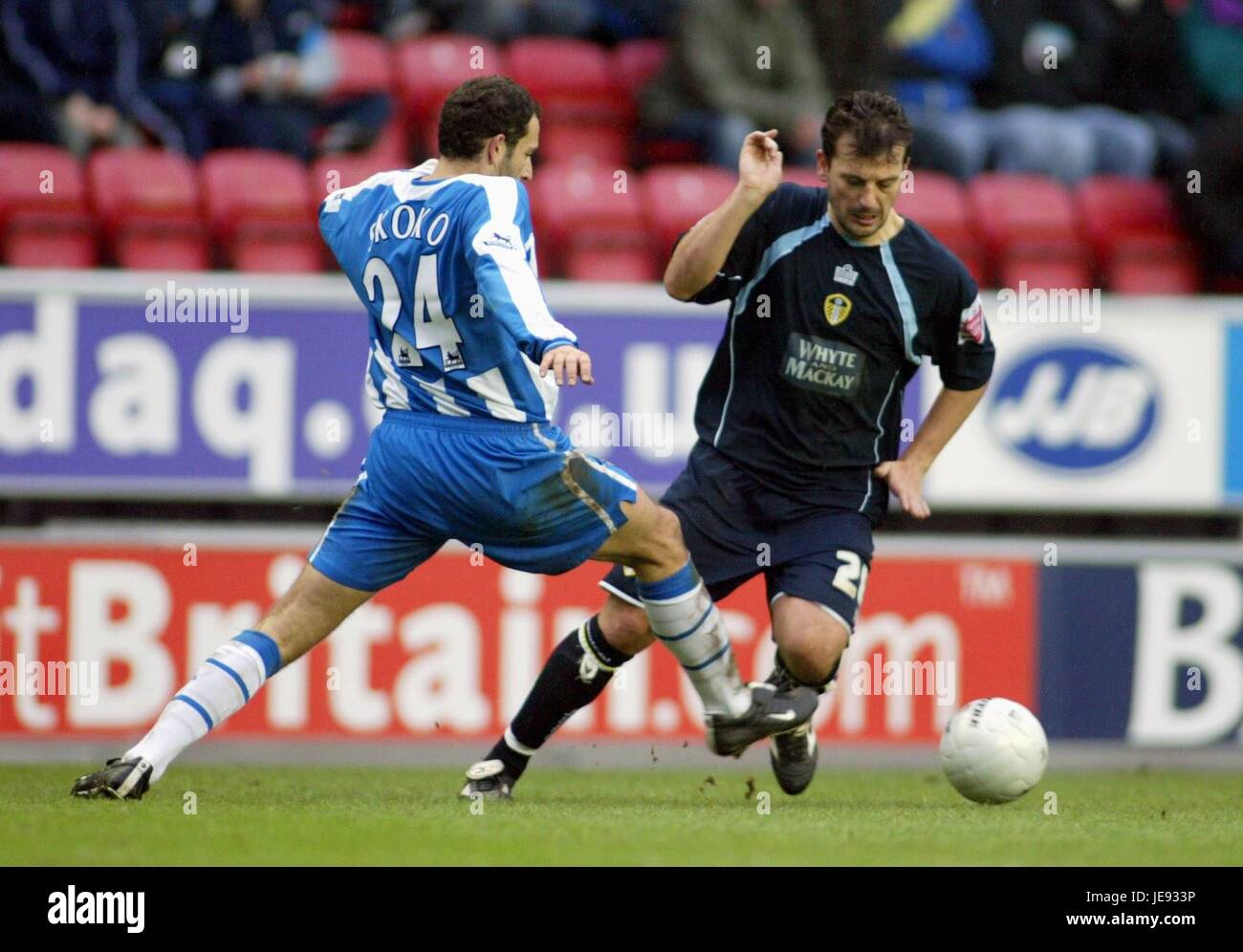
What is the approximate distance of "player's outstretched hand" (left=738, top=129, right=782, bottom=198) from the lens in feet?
18.3

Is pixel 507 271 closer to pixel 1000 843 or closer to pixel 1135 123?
pixel 1000 843

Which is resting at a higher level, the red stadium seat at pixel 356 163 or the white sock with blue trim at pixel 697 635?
the red stadium seat at pixel 356 163

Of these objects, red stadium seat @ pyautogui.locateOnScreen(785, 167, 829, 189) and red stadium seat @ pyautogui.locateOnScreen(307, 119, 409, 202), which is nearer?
red stadium seat @ pyautogui.locateOnScreen(307, 119, 409, 202)

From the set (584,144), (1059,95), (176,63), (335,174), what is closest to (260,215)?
(335,174)

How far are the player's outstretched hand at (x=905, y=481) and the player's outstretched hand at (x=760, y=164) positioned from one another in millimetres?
1052

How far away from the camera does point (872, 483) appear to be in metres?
6.34

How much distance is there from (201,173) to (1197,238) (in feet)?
16.7

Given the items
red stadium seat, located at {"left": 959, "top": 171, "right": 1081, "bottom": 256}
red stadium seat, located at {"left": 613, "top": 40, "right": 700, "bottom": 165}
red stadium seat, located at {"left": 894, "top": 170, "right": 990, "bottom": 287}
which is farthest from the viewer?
red stadium seat, located at {"left": 613, "top": 40, "right": 700, "bottom": 165}

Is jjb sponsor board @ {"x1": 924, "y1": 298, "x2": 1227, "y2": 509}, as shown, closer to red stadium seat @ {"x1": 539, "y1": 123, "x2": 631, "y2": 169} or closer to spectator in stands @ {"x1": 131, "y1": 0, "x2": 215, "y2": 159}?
red stadium seat @ {"x1": 539, "y1": 123, "x2": 631, "y2": 169}

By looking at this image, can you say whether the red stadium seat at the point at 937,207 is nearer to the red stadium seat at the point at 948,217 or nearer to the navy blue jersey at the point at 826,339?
the red stadium seat at the point at 948,217

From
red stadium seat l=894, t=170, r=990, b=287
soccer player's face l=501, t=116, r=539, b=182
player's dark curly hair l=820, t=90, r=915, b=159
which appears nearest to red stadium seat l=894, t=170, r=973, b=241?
red stadium seat l=894, t=170, r=990, b=287

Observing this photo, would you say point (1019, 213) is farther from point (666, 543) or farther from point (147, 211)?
point (666, 543)

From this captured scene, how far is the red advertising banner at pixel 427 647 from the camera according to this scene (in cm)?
847

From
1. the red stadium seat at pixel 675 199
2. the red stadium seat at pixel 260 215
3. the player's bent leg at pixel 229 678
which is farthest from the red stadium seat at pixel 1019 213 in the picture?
the player's bent leg at pixel 229 678
